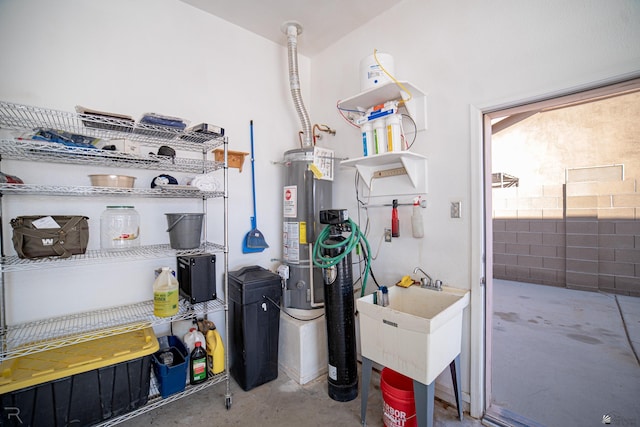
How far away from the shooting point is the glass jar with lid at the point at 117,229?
1.78 metres

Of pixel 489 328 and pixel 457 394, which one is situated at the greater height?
pixel 489 328

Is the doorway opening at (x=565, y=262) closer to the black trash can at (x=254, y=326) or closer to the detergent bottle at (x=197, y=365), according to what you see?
the black trash can at (x=254, y=326)

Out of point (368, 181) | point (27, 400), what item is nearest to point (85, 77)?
point (27, 400)

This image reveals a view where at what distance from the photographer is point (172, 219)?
182cm

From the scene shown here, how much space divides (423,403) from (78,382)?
1.74 m

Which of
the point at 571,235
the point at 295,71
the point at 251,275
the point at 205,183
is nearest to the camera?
the point at 205,183

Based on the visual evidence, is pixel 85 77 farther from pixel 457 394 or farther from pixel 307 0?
pixel 457 394

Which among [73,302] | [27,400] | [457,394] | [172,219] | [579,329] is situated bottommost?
[579,329]

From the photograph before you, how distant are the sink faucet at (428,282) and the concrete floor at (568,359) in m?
0.87

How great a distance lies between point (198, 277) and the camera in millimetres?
1809

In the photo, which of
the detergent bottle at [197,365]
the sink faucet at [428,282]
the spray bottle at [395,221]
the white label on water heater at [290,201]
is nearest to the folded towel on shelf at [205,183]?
the white label on water heater at [290,201]

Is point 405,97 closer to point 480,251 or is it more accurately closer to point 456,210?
point 456,210

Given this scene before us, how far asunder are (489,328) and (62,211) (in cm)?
277

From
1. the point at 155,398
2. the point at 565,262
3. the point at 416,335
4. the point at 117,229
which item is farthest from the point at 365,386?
the point at 565,262
